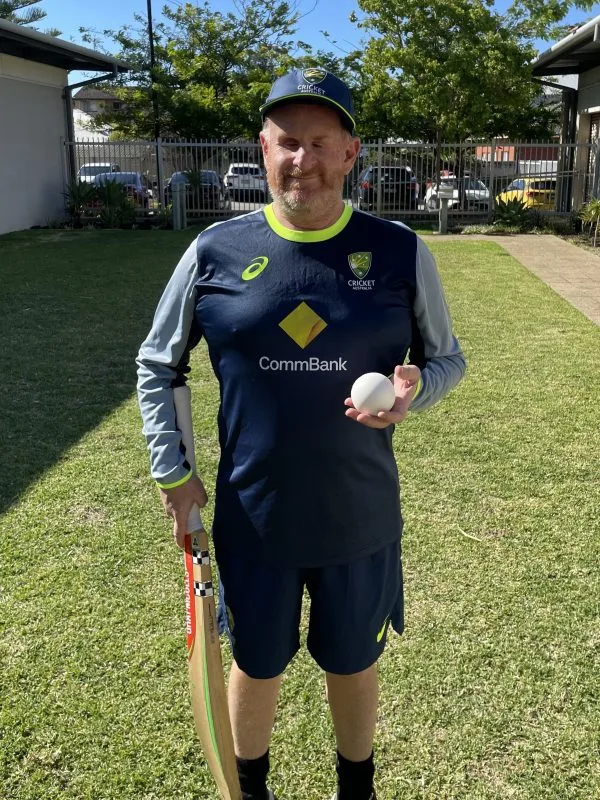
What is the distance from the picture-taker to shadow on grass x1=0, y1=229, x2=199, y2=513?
5352 millimetres

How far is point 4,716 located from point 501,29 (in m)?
23.1

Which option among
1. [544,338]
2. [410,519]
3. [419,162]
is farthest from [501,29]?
[410,519]

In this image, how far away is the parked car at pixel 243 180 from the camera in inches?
853

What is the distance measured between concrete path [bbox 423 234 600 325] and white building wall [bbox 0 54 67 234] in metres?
9.42

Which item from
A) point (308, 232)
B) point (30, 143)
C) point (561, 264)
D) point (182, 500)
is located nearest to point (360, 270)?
A: point (308, 232)

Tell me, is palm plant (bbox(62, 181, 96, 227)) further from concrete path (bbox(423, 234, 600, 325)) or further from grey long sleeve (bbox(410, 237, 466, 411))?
grey long sleeve (bbox(410, 237, 466, 411))

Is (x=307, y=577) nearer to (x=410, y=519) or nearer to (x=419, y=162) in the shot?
(x=410, y=519)

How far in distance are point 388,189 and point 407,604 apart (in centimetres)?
1914

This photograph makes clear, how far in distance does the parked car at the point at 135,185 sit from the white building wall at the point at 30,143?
1553 millimetres

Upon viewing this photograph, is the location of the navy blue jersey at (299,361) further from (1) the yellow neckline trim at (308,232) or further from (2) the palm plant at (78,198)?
(2) the palm plant at (78,198)

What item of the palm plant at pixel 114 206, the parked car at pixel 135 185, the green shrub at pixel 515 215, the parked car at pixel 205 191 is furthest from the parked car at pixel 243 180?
the green shrub at pixel 515 215

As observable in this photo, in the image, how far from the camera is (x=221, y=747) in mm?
2123

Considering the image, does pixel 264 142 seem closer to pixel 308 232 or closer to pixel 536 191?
pixel 308 232

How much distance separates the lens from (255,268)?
6.50ft
